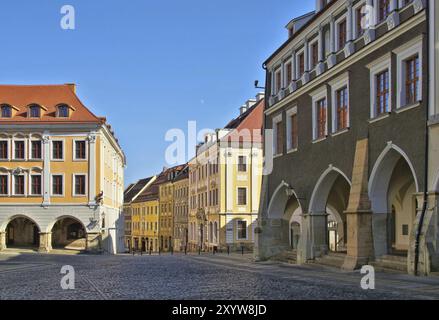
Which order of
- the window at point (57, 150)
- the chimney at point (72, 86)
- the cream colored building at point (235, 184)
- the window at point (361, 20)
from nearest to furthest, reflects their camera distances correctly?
the window at point (361, 20) < the window at point (57, 150) < the chimney at point (72, 86) < the cream colored building at point (235, 184)

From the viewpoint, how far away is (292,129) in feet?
111

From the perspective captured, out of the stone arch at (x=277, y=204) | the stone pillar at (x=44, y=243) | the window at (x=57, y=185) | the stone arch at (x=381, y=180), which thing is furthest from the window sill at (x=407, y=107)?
the stone pillar at (x=44, y=243)

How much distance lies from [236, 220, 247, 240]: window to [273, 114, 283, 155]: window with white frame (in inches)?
1049

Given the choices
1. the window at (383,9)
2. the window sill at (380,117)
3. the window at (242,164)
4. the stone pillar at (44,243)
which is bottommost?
the stone pillar at (44,243)

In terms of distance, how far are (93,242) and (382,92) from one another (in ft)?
114

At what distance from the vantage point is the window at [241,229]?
61688 mm

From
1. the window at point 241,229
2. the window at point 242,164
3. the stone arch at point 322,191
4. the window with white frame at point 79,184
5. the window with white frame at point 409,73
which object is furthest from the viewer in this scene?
the window at point 242,164

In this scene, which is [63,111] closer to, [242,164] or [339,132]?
[242,164]

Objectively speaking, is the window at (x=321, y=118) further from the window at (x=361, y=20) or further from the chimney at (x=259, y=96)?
the chimney at (x=259, y=96)

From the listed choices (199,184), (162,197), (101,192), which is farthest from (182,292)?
(162,197)

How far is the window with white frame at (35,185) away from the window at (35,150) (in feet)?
5.39

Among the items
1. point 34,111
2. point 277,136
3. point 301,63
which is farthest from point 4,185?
point 301,63

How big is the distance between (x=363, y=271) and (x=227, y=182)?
3996cm

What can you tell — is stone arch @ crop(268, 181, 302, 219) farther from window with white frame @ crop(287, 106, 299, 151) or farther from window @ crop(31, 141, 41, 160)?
window @ crop(31, 141, 41, 160)
